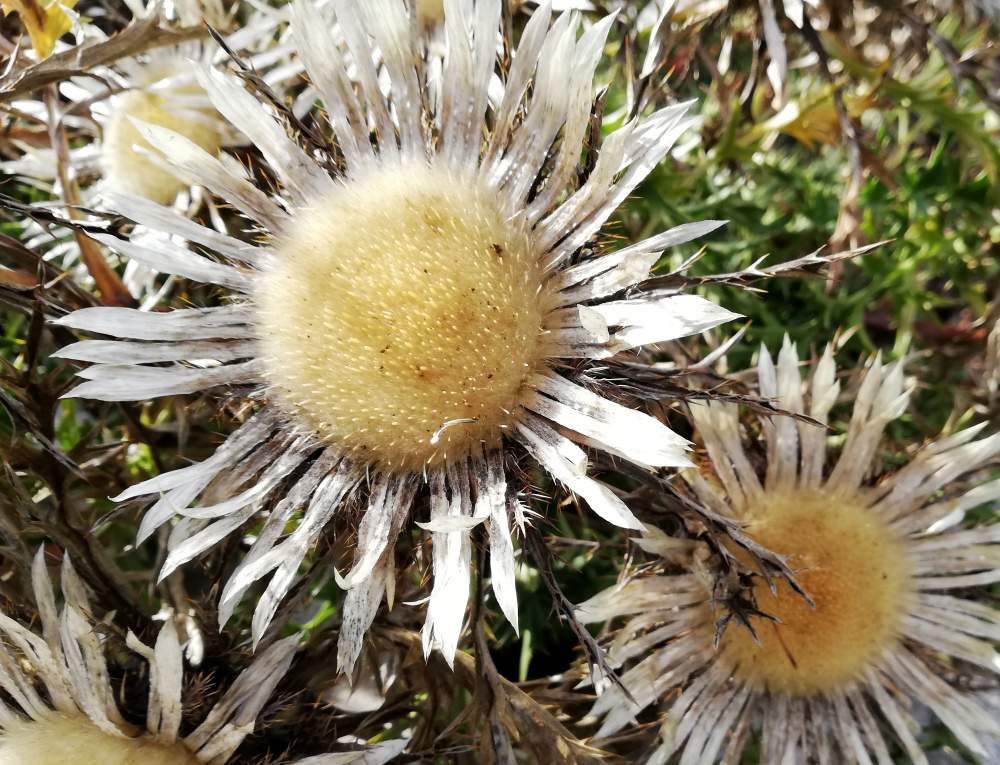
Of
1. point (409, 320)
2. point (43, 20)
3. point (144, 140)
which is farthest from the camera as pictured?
point (144, 140)

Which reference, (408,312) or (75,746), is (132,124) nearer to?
(408,312)

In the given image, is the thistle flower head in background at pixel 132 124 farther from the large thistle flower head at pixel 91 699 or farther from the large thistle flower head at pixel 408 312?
the large thistle flower head at pixel 91 699

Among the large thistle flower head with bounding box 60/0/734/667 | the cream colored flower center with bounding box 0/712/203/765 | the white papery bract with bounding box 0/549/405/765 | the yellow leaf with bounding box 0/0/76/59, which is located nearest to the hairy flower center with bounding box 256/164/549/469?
the large thistle flower head with bounding box 60/0/734/667

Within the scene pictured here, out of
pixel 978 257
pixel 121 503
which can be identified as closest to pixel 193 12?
pixel 121 503

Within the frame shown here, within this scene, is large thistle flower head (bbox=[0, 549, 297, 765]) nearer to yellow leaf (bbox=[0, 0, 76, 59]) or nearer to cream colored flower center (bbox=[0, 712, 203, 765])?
cream colored flower center (bbox=[0, 712, 203, 765])

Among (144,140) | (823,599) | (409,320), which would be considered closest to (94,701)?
(409,320)

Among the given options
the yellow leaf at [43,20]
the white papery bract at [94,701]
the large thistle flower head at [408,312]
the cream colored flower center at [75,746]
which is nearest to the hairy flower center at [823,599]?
the large thistle flower head at [408,312]
